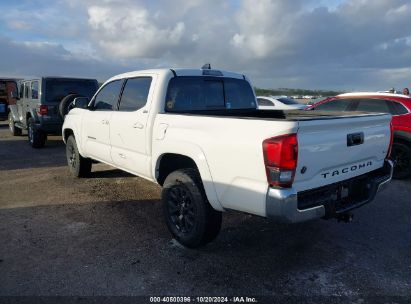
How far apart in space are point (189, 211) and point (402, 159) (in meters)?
4.98

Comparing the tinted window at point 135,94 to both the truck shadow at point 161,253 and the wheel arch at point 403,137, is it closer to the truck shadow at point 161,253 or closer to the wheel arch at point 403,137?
the truck shadow at point 161,253

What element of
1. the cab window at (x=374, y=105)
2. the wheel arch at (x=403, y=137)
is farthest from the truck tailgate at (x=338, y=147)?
the cab window at (x=374, y=105)

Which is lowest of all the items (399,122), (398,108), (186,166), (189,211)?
(189,211)

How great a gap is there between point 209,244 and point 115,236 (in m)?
1.09

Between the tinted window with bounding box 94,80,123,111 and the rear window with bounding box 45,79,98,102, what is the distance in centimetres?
450

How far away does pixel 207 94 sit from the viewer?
189 inches

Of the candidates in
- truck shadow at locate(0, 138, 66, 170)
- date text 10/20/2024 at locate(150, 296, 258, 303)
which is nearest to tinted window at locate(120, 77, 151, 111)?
date text 10/20/2024 at locate(150, 296, 258, 303)

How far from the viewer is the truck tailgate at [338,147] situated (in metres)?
3.00

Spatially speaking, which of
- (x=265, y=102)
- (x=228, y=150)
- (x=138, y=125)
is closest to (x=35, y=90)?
(x=138, y=125)

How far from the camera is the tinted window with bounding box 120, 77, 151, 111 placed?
4.55m

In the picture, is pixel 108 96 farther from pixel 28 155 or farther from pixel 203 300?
pixel 28 155

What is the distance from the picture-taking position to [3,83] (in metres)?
15.4

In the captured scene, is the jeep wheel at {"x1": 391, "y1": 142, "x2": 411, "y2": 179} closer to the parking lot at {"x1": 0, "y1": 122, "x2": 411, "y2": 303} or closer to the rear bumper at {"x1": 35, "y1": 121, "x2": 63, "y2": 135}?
the parking lot at {"x1": 0, "y1": 122, "x2": 411, "y2": 303}

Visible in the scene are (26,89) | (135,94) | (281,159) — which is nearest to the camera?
(281,159)
